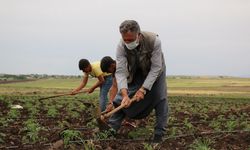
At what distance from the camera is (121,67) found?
25.8 ft

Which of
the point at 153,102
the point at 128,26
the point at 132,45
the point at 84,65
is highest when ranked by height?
the point at 128,26

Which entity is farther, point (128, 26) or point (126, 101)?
point (126, 101)

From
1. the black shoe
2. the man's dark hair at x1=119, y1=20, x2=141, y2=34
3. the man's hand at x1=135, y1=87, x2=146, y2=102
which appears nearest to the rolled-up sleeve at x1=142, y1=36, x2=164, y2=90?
the man's hand at x1=135, y1=87, x2=146, y2=102

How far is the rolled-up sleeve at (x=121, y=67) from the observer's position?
778cm

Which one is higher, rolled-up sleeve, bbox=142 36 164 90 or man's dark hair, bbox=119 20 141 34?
man's dark hair, bbox=119 20 141 34

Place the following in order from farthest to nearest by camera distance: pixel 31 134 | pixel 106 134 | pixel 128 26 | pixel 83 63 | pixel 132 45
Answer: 1. pixel 83 63
2. pixel 31 134
3. pixel 106 134
4. pixel 132 45
5. pixel 128 26

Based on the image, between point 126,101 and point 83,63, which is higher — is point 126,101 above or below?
below

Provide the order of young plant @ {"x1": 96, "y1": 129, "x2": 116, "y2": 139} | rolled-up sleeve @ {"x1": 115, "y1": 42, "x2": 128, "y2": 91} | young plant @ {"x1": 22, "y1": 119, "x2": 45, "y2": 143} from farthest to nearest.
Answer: young plant @ {"x1": 22, "y1": 119, "x2": 45, "y2": 143}
young plant @ {"x1": 96, "y1": 129, "x2": 116, "y2": 139}
rolled-up sleeve @ {"x1": 115, "y1": 42, "x2": 128, "y2": 91}

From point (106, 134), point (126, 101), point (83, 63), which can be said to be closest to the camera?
point (126, 101)

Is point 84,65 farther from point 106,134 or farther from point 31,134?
point 106,134

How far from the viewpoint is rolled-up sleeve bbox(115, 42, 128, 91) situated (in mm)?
7781

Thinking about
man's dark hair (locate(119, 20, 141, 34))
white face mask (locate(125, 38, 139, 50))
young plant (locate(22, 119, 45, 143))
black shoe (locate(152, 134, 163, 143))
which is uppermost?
man's dark hair (locate(119, 20, 141, 34))

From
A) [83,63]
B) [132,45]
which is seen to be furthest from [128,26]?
[83,63]

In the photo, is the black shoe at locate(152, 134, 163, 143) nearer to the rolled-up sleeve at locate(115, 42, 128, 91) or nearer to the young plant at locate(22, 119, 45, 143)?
the rolled-up sleeve at locate(115, 42, 128, 91)
